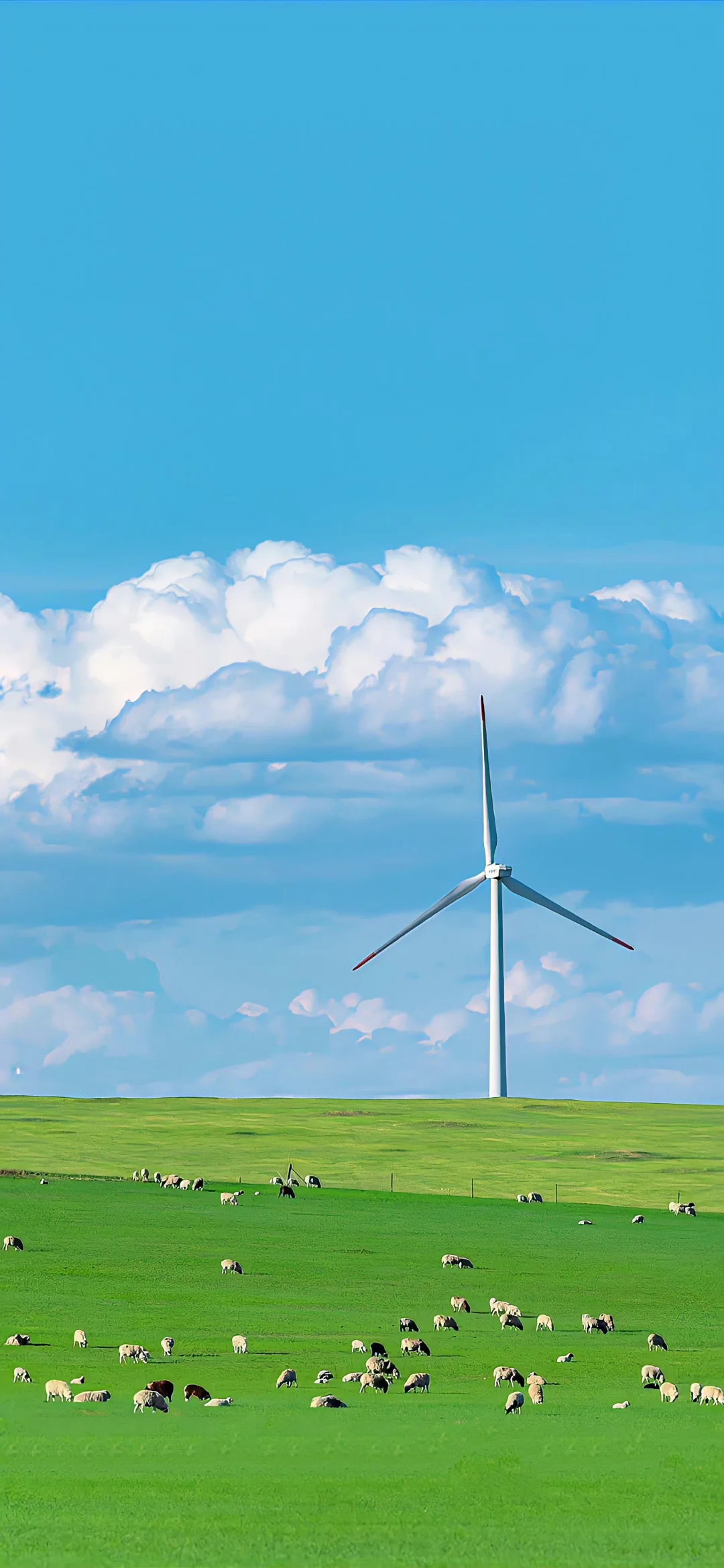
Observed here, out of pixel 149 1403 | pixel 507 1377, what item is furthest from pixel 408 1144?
pixel 149 1403

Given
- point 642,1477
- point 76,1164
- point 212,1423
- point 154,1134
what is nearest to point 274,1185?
point 76,1164

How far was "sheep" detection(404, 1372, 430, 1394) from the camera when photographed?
38.3 m

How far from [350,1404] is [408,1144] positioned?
99209 millimetres

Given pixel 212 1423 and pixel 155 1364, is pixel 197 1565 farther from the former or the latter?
pixel 155 1364

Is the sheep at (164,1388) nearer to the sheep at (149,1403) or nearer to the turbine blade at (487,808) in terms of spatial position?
the sheep at (149,1403)

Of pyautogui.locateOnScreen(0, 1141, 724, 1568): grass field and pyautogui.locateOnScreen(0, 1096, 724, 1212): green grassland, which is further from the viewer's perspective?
pyautogui.locateOnScreen(0, 1096, 724, 1212): green grassland

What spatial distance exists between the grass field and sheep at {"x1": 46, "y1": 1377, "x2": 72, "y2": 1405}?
784 millimetres

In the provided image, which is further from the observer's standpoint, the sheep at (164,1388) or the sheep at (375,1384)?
the sheep at (375,1384)

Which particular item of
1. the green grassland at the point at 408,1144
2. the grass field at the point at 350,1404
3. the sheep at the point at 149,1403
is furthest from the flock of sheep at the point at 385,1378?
the green grassland at the point at 408,1144

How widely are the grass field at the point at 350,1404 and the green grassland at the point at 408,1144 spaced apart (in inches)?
973

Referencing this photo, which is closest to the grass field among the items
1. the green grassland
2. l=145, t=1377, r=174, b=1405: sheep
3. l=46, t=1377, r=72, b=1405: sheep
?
l=145, t=1377, r=174, b=1405: sheep

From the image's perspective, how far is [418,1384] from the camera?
127ft

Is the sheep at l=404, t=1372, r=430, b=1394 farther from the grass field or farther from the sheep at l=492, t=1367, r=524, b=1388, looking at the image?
the sheep at l=492, t=1367, r=524, b=1388

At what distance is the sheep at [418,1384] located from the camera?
1507 inches
